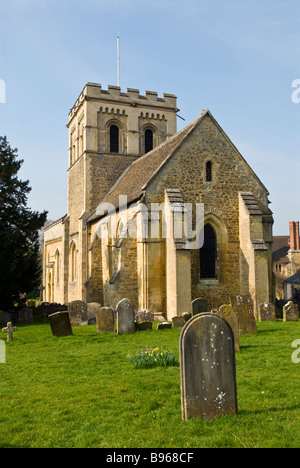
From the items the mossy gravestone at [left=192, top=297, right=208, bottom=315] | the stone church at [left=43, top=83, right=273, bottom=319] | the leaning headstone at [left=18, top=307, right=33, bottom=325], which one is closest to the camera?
the mossy gravestone at [left=192, top=297, right=208, bottom=315]

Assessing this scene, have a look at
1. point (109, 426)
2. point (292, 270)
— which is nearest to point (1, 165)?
point (109, 426)

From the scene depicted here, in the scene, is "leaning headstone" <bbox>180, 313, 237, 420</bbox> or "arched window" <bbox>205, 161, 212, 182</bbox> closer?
"leaning headstone" <bbox>180, 313, 237, 420</bbox>

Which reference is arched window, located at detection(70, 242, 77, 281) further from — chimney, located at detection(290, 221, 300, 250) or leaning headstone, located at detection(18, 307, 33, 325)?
chimney, located at detection(290, 221, 300, 250)

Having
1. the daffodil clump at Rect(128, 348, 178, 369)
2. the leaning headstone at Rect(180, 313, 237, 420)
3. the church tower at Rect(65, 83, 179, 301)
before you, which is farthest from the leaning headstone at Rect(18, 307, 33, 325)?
the leaning headstone at Rect(180, 313, 237, 420)

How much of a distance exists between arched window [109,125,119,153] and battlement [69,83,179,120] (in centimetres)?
177

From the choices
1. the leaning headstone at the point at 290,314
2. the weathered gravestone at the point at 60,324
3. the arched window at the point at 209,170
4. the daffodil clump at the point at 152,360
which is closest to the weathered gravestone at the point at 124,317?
the weathered gravestone at the point at 60,324

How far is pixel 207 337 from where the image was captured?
495 cm

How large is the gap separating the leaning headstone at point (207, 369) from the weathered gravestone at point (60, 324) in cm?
779

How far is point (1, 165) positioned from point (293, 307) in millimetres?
14049

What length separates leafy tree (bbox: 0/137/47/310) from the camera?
57.0 feet

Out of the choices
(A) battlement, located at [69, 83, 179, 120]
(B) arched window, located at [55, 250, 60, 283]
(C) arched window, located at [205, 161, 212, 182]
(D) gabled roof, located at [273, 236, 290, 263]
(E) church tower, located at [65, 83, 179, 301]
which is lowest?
(B) arched window, located at [55, 250, 60, 283]

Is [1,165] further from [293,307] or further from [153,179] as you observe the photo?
[293,307]

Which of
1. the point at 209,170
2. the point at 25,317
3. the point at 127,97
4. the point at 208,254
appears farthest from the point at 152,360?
the point at 127,97

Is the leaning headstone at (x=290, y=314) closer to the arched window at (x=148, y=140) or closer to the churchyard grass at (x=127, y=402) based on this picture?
the churchyard grass at (x=127, y=402)
